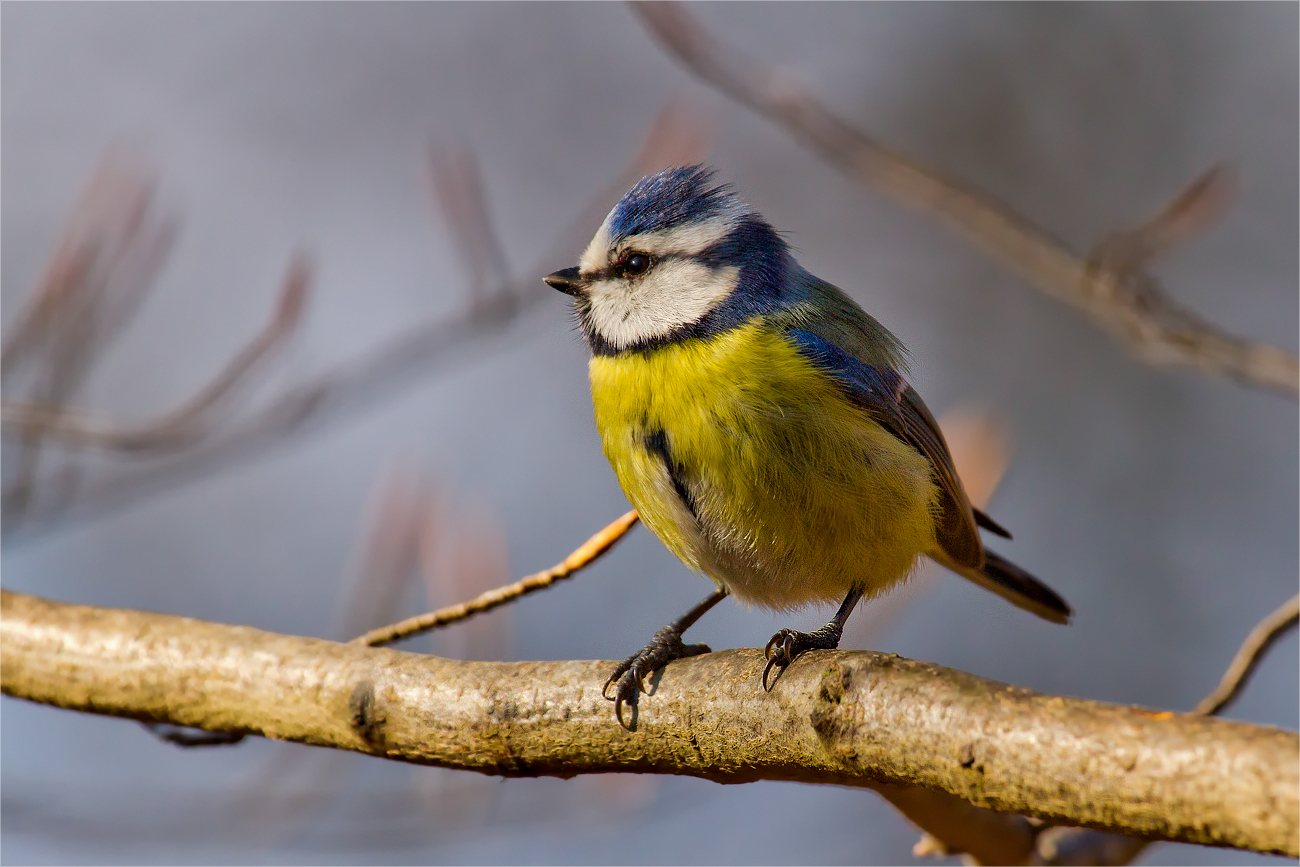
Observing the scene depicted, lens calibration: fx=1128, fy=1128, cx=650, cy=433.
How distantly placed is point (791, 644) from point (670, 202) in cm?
93

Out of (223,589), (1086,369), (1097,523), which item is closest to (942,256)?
(1086,369)

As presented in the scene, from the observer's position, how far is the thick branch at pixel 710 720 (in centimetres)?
111

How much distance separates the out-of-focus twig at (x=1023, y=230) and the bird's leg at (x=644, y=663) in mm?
802

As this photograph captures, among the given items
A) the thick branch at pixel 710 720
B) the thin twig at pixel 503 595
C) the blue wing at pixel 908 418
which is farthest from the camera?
the blue wing at pixel 908 418

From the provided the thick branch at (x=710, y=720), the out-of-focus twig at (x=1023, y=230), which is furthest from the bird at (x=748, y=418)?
the out-of-focus twig at (x=1023, y=230)

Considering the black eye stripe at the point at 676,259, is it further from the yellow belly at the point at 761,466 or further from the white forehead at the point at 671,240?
the yellow belly at the point at 761,466

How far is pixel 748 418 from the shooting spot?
6.03 ft

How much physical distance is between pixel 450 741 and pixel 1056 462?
12.2ft

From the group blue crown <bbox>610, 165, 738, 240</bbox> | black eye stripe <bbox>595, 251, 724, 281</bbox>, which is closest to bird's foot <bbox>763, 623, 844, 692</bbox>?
black eye stripe <bbox>595, 251, 724, 281</bbox>

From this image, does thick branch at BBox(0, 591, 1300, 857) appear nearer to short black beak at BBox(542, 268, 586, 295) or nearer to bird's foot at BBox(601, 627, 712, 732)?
bird's foot at BBox(601, 627, 712, 732)

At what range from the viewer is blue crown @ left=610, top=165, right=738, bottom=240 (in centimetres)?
215

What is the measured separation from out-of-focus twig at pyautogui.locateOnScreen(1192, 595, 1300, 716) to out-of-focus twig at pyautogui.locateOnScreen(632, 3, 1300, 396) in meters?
0.40

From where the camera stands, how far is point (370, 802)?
2.46 m

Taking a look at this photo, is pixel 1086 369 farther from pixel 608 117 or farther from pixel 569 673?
pixel 569 673
